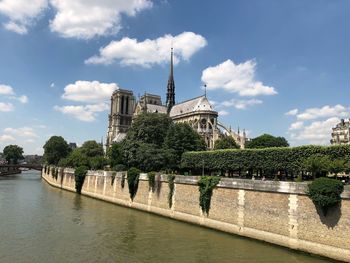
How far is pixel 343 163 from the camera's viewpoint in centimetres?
2584

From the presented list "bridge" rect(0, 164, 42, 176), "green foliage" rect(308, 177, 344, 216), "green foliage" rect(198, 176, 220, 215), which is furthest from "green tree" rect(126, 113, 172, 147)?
"bridge" rect(0, 164, 42, 176)

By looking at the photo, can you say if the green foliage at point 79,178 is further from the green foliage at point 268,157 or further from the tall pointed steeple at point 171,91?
the tall pointed steeple at point 171,91

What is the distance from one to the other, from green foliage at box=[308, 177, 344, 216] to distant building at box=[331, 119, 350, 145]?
2864 inches

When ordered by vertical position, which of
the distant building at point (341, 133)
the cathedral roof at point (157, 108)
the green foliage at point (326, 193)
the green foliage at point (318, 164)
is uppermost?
the cathedral roof at point (157, 108)

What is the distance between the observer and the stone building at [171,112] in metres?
77.6

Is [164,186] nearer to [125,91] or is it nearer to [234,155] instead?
[234,155]

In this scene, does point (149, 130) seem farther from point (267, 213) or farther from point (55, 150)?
point (55, 150)

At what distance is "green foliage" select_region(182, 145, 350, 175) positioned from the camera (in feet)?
90.5

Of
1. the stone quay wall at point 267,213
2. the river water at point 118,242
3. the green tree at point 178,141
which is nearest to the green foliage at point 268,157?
the green tree at point 178,141

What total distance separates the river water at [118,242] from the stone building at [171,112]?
4762 cm

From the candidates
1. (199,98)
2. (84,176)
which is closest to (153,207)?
(84,176)

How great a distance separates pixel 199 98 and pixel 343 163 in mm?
61690

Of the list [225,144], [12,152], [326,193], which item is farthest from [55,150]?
[326,193]

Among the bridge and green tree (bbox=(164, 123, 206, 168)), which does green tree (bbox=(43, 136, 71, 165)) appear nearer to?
the bridge
